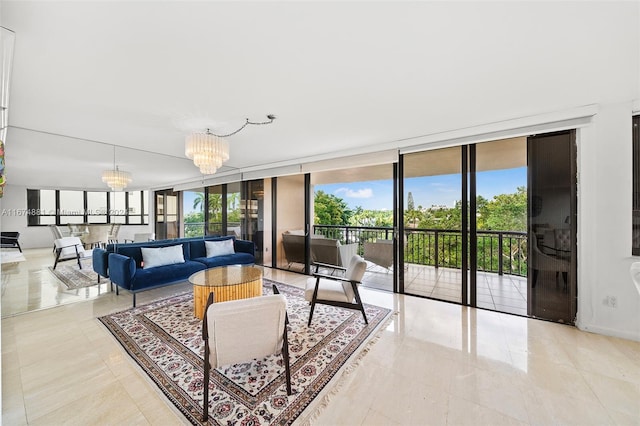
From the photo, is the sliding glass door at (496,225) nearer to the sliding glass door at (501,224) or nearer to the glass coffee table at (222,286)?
the sliding glass door at (501,224)

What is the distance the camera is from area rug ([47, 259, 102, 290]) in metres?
3.74

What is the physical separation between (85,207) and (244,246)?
2519mm

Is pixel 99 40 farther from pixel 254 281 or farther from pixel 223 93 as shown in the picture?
pixel 254 281

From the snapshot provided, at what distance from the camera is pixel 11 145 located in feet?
9.34

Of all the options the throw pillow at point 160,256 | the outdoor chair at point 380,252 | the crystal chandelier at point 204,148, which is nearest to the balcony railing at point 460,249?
the outdoor chair at point 380,252

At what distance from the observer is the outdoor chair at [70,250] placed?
11.2 ft

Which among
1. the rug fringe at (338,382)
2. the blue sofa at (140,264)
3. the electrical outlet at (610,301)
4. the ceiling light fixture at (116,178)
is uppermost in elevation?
the ceiling light fixture at (116,178)

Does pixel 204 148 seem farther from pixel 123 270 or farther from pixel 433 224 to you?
pixel 433 224

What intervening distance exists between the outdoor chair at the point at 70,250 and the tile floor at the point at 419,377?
0.91 meters

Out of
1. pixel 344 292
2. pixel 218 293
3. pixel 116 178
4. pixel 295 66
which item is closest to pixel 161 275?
pixel 218 293

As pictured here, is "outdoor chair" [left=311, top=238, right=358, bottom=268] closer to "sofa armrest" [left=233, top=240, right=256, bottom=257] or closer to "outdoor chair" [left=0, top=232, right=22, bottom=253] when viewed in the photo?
"sofa armrest" [left=233, top=240, right=256, bottom=257]

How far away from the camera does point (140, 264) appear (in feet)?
11.6

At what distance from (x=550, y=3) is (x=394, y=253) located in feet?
9.93

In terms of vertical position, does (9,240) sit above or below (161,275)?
above
